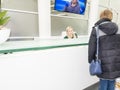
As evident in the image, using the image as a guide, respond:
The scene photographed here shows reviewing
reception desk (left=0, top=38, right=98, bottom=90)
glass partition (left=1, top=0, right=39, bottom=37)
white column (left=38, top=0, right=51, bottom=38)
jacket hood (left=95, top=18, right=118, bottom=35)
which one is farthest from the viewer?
→ white column (left=38, top=0, right=51, bottom=38)

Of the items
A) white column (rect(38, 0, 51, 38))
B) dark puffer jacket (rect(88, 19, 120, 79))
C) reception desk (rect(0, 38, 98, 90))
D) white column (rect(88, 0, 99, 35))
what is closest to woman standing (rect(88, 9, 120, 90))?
dark puffer jacket (rect(88, 19, 120, 79))

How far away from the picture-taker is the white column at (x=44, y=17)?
9.07 feet

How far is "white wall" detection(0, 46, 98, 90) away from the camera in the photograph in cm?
134

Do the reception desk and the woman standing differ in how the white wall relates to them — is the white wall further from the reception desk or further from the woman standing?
the woman standing

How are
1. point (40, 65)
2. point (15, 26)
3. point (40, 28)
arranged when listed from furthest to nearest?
point (40, 28)
point (15, 26)
point (40, 65)

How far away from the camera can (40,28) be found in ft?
9.18

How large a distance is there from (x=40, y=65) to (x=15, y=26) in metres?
1.17

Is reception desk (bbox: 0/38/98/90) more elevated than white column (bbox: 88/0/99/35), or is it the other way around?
white column (bbox: 88/0/99/35)

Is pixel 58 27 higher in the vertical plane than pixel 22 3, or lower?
lower

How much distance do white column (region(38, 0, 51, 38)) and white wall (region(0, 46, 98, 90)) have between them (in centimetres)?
97

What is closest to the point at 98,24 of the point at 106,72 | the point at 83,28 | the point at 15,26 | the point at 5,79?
the point at 106,72

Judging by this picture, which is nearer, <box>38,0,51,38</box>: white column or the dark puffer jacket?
the dark puffer jacket

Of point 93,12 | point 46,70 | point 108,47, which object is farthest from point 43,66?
point 93,12

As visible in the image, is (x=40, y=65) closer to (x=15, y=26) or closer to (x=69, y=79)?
(x=69, y=79)
